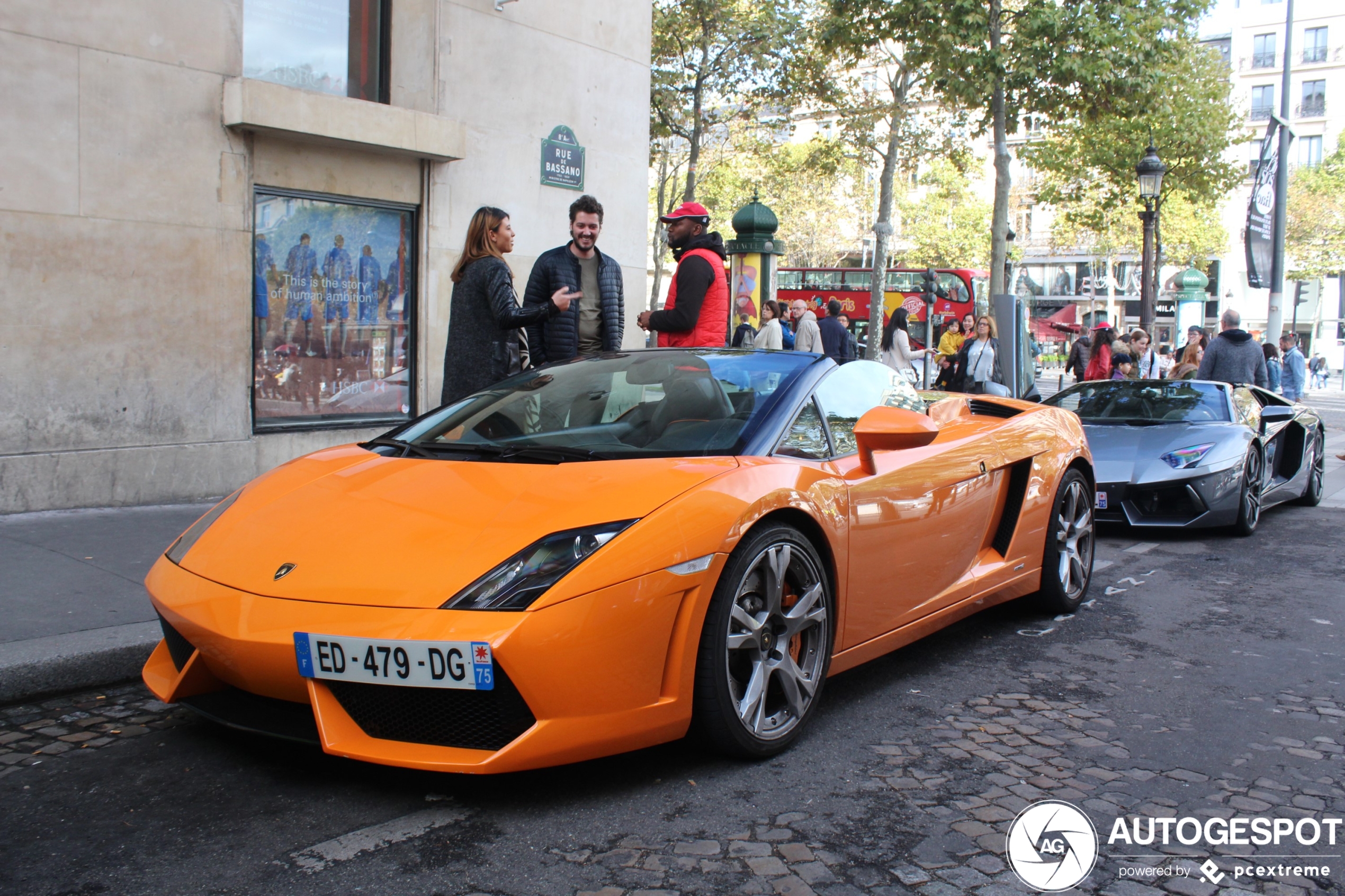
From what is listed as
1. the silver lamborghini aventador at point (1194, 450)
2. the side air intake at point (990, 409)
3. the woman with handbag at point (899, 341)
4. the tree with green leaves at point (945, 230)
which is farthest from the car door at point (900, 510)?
the tree with green leaves at point (945, 230)

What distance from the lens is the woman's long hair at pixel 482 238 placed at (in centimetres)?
574

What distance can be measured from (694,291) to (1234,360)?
24.7 ft

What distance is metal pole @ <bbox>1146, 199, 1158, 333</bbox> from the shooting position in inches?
751

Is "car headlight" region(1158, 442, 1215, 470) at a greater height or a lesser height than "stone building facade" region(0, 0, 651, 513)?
lesser

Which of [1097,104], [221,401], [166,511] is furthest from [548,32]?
[1097,104]

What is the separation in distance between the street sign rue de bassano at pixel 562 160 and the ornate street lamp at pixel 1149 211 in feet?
32.1

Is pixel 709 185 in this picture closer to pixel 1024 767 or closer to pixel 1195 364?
pixel 1195 364

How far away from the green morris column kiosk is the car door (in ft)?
44.0

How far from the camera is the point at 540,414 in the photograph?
153 inches

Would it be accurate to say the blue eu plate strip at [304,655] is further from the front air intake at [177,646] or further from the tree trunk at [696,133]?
the tree trunk at [696,133]

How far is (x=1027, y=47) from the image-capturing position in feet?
59.4

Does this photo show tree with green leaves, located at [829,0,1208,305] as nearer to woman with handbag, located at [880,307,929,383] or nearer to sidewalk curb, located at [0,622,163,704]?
woman with handbag, located at [880,307,929,383]

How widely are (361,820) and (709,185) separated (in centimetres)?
3983

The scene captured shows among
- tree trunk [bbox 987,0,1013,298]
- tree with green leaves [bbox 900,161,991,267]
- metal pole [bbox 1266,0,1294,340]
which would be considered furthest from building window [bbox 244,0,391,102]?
tree with green leaves [bbox 900,161,991,267]
